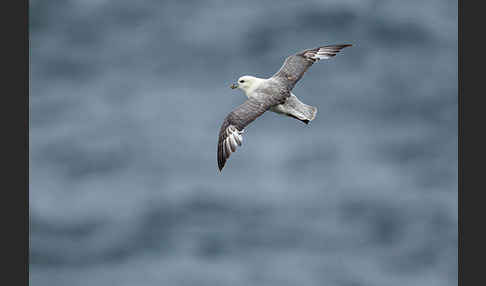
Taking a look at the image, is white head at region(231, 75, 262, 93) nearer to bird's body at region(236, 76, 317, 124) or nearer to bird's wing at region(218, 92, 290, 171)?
bird's body at region(236, 76, 317, 124)

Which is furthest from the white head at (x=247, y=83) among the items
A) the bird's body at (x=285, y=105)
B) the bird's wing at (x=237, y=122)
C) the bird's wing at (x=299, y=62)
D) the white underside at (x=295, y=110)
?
the white underside at (x=295, y=110)

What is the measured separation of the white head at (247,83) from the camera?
25969mm

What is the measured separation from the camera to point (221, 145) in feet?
79.4

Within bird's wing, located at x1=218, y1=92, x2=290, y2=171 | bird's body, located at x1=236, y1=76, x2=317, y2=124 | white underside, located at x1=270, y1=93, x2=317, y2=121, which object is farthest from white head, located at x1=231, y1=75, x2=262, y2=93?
white underside, located at x1=270, y1=93, x2=317, y2=121

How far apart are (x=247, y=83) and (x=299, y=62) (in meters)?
1.92

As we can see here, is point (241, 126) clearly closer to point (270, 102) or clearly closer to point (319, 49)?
point (270, 102)

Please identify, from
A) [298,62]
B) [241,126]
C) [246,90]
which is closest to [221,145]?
[241,126]

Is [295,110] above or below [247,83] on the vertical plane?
below

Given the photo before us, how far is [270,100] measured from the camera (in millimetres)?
25031

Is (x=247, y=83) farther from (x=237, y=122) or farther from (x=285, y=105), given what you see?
(x=237, y=122)

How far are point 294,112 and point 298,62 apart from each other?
7.30ft

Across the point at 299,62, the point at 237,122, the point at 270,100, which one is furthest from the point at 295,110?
the point at 299,62

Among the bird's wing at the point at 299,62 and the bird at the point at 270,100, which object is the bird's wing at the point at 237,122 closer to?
the bird at the point at 270,100

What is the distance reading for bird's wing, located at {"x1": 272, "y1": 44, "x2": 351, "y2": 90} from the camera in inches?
1035
